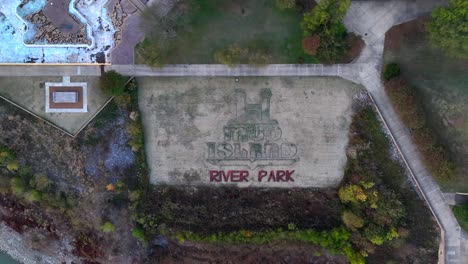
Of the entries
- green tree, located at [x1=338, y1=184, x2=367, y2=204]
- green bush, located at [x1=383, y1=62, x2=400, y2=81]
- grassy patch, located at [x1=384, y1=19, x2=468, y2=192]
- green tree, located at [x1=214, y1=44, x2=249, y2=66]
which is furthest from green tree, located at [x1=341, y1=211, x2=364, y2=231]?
green tree, located at [x1=214, y1=44, x2=249, y2=66]

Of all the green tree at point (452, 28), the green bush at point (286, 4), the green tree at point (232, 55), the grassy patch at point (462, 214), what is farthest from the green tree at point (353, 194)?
the green bush at point (286, 4)

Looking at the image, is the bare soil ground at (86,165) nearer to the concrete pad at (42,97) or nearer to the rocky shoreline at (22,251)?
Answer: the concrete pad at (42,97)

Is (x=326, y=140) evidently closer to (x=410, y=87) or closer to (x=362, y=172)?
(x=362, y=172)

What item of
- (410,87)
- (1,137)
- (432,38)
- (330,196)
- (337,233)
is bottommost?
(337,233)

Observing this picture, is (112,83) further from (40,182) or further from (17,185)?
(17,185)

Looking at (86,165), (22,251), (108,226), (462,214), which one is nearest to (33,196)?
(86,165)

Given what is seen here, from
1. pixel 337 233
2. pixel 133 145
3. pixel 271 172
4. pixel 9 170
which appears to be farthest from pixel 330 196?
pixel 9 170
